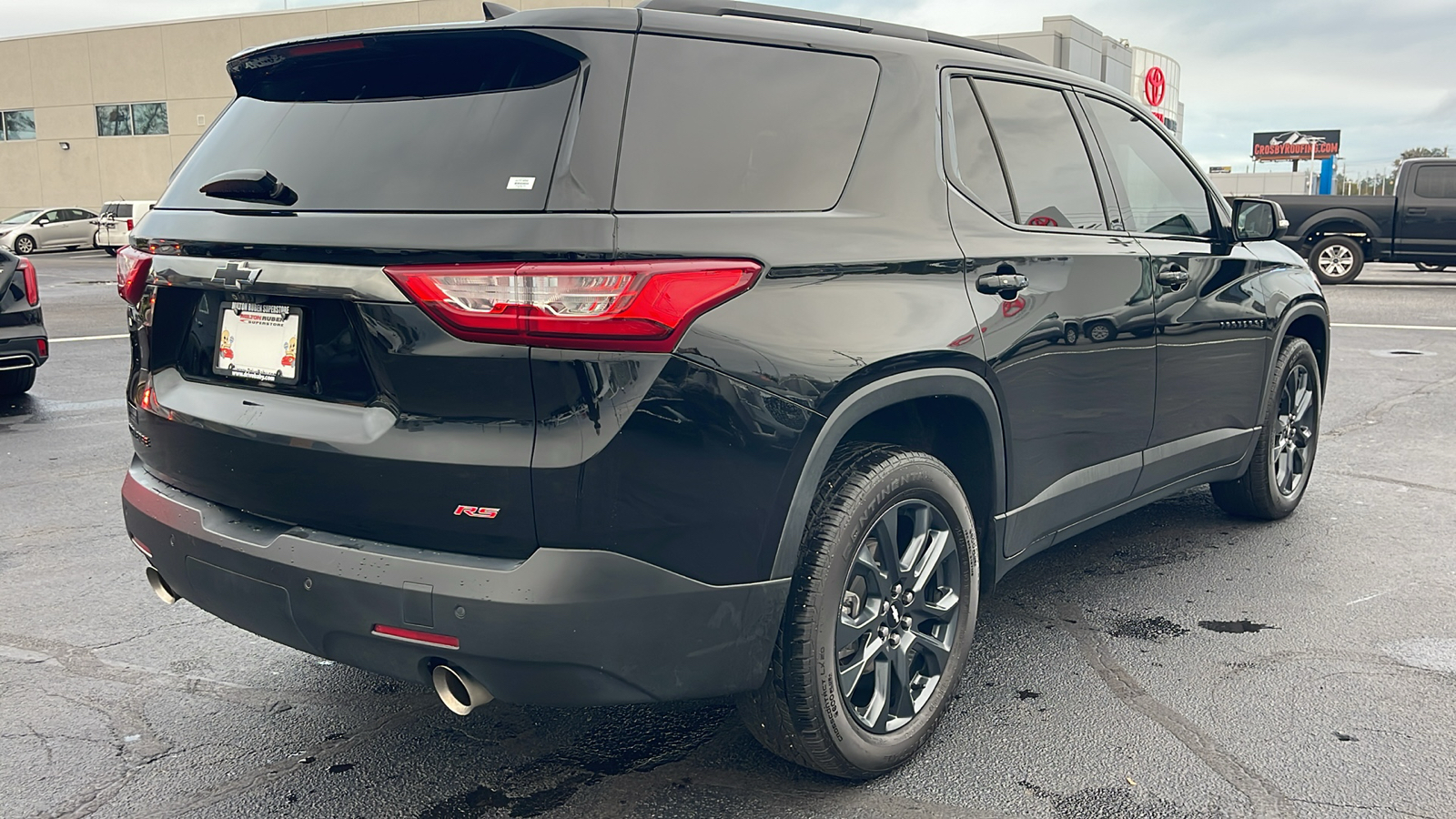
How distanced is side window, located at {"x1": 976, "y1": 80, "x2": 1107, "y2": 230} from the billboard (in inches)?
2711

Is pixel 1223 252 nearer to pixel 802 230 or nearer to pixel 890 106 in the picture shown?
pixel 890 106

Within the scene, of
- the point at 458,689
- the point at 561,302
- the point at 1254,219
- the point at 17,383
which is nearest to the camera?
the point at 561,302

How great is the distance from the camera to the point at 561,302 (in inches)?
86.8

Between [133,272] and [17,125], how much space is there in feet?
168

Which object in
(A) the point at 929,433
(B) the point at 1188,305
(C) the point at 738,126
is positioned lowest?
(A) the point at 929,433

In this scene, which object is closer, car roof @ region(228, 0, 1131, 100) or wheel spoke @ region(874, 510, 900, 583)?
car roof @ region(228, 0, 1131, 100)

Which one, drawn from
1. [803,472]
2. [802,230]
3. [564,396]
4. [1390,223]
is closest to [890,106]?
[802,230]

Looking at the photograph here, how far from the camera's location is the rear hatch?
2256mm

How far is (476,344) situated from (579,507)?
1.22 ft

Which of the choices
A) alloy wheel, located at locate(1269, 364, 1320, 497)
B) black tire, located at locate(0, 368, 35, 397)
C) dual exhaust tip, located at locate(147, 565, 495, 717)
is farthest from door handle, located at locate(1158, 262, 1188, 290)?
black tire, located at locate(0, 368, 35, 397)

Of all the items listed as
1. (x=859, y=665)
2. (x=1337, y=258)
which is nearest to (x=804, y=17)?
(x=859, y=665)

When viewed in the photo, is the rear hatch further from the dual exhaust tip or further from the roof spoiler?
the dual exhaust tip

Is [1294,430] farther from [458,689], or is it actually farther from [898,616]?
[458,689]

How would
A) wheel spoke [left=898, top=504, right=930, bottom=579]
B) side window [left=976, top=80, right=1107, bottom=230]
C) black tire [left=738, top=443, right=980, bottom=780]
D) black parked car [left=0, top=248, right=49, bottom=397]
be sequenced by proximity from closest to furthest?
black tire [left=738, top=443, right=980, bottom=780] < wheel spoke [left=898, top=504, right=930, bottom=579] < side window [left=976, top=80, right=1107, bottom=230] < black parked car [left=0, top=248, right=49, bottom=397]
